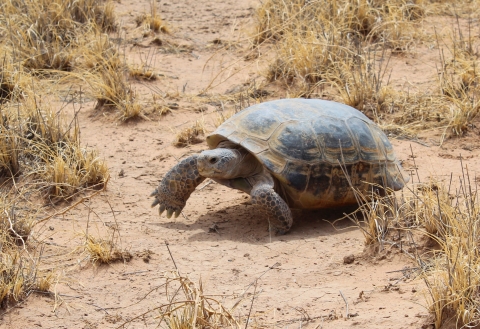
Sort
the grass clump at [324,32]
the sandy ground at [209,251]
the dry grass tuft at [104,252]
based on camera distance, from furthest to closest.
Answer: the grass clump at [324,32] < the dry grass tuft at [104,252] < the sandy ground at [209,251]

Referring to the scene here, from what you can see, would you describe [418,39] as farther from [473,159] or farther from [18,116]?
[18,116]

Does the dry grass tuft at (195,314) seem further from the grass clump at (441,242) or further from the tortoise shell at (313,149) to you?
the tortoise shell at (313,149)

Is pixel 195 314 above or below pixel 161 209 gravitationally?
above

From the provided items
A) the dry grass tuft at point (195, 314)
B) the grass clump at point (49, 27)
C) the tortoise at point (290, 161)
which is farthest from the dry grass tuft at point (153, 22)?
the dry grass tuft at point (195, 314)

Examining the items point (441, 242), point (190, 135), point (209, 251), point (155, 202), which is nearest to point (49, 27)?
point (190, 135)

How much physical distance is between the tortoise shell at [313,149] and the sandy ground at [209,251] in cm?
30

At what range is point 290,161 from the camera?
5379 millimetres

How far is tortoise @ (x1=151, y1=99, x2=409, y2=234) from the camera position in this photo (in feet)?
17.7

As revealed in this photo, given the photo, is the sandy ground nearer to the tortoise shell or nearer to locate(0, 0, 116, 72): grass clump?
the tortoise shell

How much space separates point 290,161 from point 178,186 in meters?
0.90

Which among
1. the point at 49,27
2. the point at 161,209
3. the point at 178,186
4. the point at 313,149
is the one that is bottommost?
the point at 161,209

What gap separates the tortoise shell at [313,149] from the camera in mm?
5395

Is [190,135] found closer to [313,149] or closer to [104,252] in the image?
[313,149]

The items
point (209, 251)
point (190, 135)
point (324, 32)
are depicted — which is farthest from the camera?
point (324, 32)
